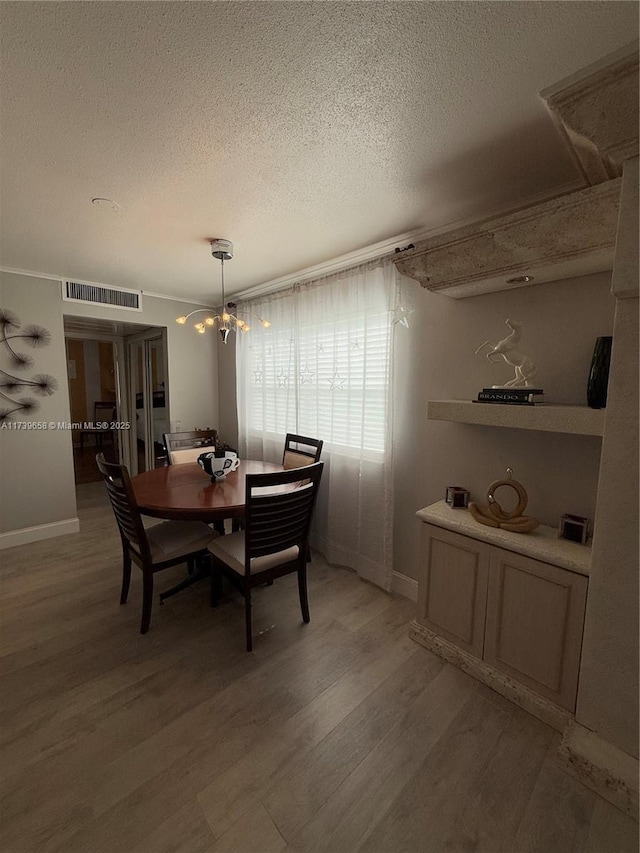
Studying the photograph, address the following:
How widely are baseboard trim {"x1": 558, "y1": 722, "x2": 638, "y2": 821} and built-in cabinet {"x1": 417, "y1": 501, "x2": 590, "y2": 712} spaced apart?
13 centimetres

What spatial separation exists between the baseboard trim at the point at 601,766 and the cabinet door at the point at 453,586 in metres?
0.43

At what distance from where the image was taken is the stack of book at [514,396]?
159 centimetres

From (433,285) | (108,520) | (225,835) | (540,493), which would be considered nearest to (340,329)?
(433,285)

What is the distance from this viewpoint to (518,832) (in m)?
1.14

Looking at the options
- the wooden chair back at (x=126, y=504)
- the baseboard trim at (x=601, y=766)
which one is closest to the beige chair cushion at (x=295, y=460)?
the wooden chair back at (x=126, y=504)

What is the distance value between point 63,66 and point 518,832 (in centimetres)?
282

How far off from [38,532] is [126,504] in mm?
2050

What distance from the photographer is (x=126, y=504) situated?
6.48 feet

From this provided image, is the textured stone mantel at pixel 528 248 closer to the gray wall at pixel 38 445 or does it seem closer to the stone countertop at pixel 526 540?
the stone countertop at pixel 526 540

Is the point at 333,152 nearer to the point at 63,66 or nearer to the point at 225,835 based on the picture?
the point at 63,66

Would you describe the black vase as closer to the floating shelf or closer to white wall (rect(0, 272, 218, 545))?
the floating shelf

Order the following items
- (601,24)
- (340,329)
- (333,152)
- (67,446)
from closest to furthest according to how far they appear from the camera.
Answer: (601,24) → (333,152) → (340,329) → (67,446)

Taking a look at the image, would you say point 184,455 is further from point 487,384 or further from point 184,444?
point 487,384

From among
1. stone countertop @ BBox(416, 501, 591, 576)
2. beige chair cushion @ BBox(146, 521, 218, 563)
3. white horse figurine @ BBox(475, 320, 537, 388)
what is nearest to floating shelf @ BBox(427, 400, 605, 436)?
white horse figurine @ BBox(475, 320, 537, 388)
